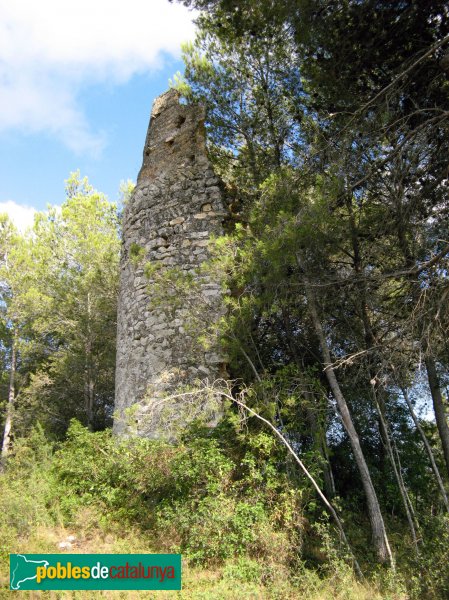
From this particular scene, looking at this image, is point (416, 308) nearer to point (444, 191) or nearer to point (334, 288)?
point (334, 288)

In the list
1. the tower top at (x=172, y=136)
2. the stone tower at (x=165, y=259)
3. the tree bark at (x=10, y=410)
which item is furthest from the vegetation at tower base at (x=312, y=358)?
the tree bark at (x=10, y=410)

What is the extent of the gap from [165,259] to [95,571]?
14.8ft

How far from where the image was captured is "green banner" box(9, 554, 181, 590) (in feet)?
14.3

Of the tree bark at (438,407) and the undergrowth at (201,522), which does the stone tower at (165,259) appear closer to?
the undergrowth at (201,522)

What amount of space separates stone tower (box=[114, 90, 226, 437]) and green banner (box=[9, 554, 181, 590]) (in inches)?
68.8

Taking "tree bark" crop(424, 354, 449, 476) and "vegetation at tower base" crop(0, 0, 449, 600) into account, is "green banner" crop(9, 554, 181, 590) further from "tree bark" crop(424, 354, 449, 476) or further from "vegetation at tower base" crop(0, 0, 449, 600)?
"tree bark" crop(424, 354, 449, 476)

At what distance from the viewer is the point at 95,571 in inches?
178

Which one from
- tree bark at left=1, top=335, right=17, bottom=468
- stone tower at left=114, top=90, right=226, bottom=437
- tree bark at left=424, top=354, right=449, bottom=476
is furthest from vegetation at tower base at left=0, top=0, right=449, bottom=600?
tree bark at left=1, top=335, right=17, bottom=468

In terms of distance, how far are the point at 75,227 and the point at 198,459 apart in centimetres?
993

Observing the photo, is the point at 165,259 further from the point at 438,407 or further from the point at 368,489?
the point at 438,407

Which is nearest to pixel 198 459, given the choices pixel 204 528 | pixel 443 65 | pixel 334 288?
pixel 204 528

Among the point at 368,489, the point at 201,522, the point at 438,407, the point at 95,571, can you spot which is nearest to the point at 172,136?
the point at 438,407

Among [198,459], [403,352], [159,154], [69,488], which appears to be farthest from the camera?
[159,154]

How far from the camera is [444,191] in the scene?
5.74 meters
